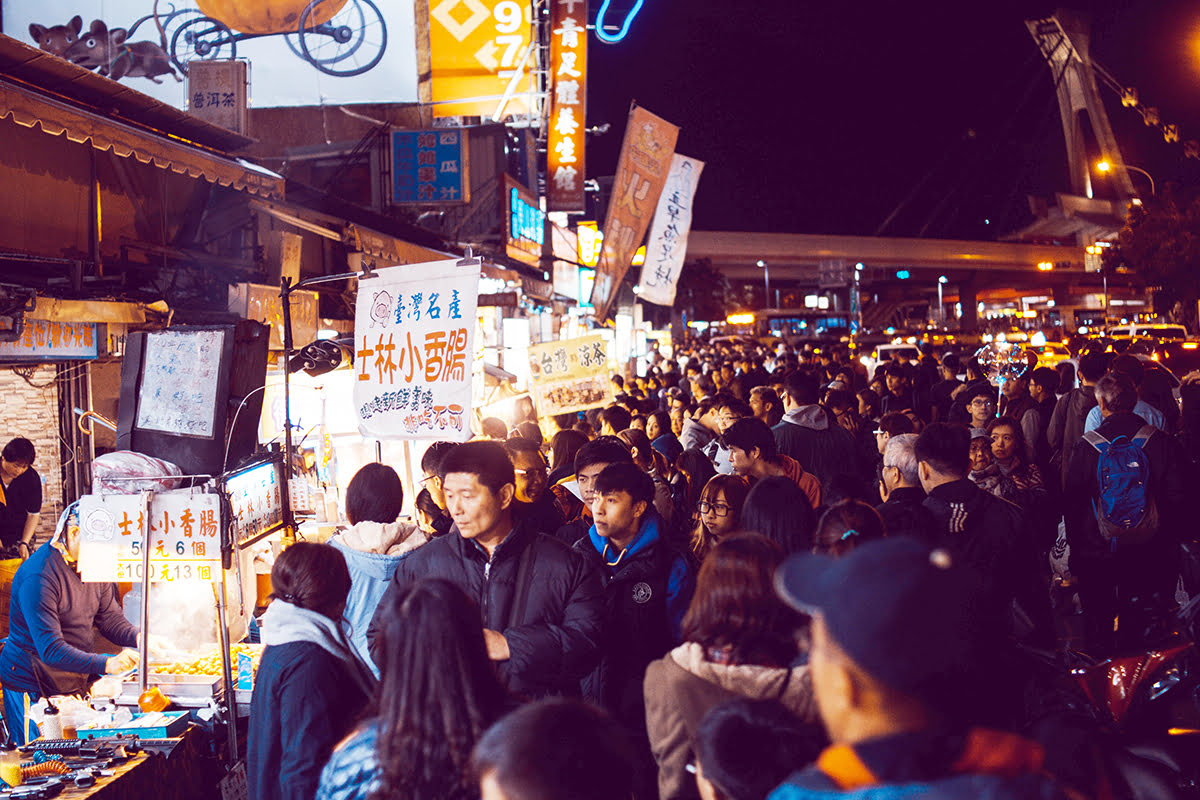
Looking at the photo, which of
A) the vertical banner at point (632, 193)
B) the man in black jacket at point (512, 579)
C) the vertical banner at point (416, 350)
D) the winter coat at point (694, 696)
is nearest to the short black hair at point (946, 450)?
the man in black jacket at point (512, 579)

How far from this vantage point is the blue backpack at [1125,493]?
657 centimetres

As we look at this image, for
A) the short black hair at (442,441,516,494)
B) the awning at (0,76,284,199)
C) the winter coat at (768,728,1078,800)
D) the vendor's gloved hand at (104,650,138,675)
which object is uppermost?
the awning at (0,76,284,199)

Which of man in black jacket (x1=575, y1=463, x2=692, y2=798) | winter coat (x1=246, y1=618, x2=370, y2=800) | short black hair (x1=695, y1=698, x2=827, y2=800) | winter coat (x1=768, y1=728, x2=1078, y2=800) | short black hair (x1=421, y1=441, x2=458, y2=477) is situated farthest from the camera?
short black hair (x1=421, y1=441, x2=458, y2=477)

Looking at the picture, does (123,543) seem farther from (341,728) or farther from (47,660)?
(341,728)

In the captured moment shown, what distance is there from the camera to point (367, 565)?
14.1ft

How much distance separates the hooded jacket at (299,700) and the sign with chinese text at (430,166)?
12576 mm

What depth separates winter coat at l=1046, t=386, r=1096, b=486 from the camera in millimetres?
8938

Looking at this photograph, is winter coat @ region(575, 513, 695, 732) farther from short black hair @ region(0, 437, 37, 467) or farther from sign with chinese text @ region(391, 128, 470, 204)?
sign with chinese text @ region(391, 128, 470, 204)

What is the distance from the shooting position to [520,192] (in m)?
18.8

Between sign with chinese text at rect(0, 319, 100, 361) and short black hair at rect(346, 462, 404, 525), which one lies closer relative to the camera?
short black hair at rect(346, 462, 404, 525)

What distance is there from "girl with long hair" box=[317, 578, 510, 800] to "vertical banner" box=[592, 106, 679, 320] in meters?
10.0

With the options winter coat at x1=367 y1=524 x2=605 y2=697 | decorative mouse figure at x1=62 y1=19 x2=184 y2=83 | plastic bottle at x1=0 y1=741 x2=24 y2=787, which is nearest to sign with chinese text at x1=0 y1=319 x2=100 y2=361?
plastic bottle at x1=0 y1=741 x2=24 y2=787

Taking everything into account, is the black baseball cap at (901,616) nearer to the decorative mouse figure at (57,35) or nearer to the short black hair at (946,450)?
the short black hair at (946,450)

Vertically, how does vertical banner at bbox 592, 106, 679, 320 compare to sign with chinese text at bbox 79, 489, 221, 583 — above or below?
above
